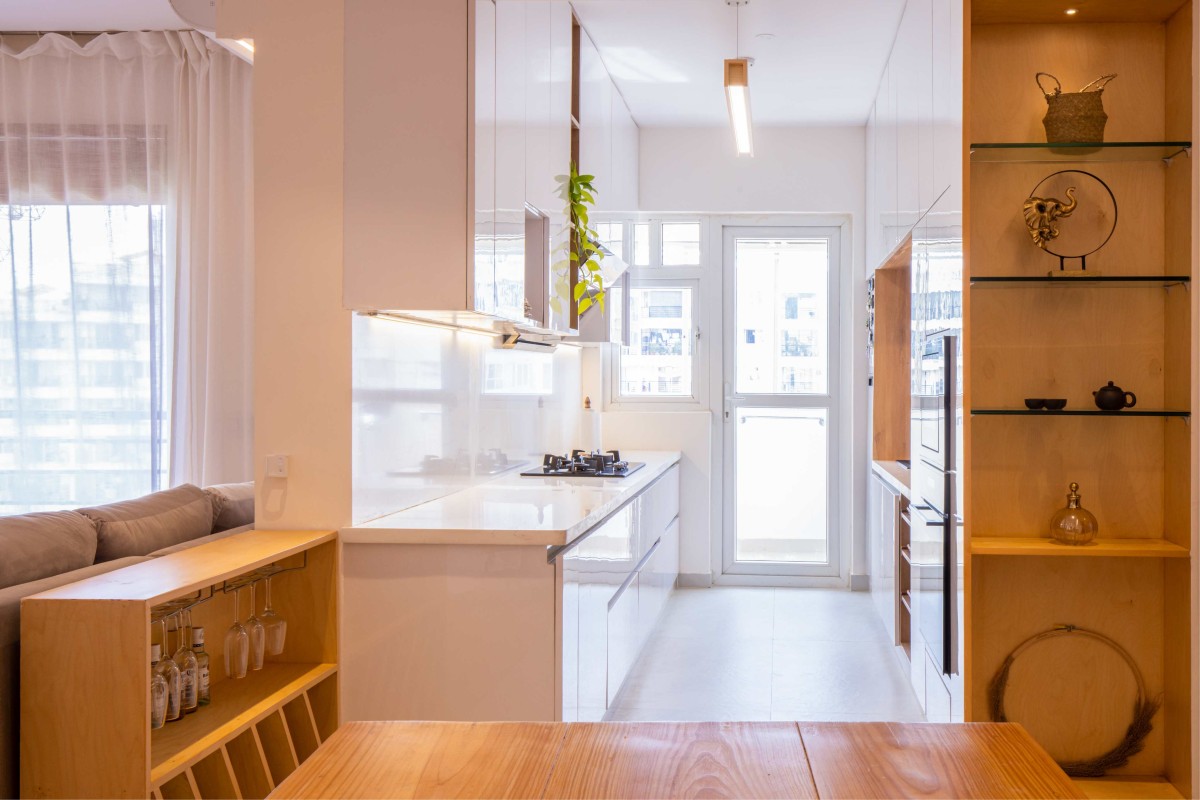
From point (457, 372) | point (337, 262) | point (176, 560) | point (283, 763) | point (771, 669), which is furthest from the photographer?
point (771, 669)

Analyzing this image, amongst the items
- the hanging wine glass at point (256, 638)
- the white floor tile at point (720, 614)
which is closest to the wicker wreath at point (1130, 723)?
the hanging wine glass at point (256, 638)

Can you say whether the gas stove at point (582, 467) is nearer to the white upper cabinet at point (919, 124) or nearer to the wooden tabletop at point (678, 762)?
the white upper cabinet at point (919, 124)

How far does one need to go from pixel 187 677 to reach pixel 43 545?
1.46 feet

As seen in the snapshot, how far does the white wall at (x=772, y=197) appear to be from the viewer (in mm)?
6336

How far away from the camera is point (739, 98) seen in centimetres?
411

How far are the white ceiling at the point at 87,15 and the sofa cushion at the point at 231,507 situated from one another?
2455 millimetres

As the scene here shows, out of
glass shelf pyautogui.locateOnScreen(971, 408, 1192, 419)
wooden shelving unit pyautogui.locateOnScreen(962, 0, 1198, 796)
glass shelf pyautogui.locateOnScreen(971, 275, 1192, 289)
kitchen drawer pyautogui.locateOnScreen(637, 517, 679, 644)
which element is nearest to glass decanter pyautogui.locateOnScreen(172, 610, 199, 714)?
wooden shelving unit pyautogui.locateOnScreen(962, 0, 1198, 796)

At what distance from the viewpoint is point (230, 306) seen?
16.3 feet

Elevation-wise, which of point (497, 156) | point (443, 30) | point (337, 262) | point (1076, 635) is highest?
point (443, 30)

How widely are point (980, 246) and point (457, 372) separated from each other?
6.11 ft

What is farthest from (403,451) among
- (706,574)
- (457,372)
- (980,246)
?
(706,574)

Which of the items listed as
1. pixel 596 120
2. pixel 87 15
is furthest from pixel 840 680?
pixel 87 15

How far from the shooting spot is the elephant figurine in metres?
2.84

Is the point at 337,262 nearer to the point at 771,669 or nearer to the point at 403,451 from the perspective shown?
the point at 403,451
